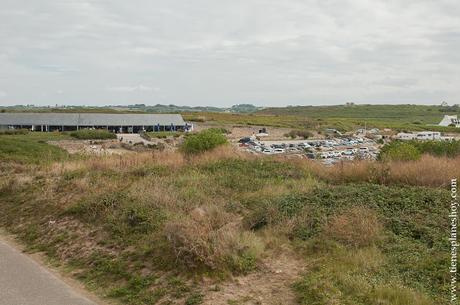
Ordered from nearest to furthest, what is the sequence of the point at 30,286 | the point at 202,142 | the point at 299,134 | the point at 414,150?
the point at 30,286
the point at 414,150
the point at 202,142
the point at 299,134

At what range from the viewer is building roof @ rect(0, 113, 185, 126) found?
3408 inches

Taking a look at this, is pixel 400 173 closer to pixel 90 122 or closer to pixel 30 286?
pixel 30 286

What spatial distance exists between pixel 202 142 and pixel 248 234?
12726 millimetres

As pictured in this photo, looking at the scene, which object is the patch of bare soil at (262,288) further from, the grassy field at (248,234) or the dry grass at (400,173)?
the dry grass at (400,173)

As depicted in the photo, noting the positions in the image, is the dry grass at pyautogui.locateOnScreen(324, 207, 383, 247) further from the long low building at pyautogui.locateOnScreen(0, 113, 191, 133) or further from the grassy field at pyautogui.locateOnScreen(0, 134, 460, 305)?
the long low building at pyautogui.locateOnScreen(0, 113, 191, 133)

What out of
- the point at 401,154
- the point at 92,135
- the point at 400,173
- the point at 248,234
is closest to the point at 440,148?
the point at 401,154

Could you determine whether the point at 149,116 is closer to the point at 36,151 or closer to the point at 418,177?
the point at 36,151

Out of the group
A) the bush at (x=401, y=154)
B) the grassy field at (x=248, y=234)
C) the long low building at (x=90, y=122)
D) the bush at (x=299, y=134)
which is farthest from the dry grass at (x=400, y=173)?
the long low building at (x=90, y=122)

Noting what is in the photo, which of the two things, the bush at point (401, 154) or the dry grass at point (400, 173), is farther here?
the bush at point (401, 154)

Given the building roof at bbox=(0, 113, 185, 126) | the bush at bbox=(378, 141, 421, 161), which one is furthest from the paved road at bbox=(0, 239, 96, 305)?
the building roof at bbox=(0, 113, 185, 126)

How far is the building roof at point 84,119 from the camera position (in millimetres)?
86562

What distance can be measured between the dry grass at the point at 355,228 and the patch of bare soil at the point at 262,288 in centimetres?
101

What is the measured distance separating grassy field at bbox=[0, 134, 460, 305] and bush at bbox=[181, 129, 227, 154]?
20.3ft

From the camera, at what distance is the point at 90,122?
8862cm
